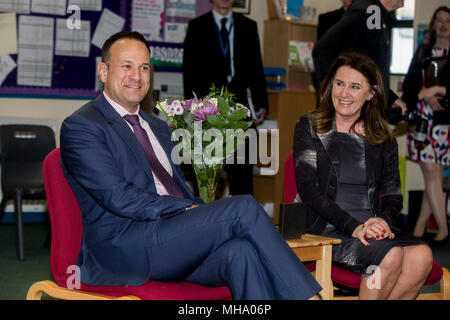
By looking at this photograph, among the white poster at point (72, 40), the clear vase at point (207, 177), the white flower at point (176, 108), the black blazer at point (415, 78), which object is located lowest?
the clear vase at point (207, 177)

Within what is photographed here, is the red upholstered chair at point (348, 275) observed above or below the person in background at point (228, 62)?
below

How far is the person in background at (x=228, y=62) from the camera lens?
4809 millimetres

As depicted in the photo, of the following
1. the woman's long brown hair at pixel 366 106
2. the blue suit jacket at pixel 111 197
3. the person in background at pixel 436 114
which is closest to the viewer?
the blue suit jacket at pixel 111 197

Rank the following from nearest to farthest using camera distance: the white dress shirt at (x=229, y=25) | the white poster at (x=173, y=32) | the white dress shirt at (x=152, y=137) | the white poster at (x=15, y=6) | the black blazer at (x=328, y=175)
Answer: the white dress shirt at (x=152, y=137) → the black blazer at (x=328, y=175) → the white dress shirt at (x=229, y=25) → the white poster at (x=15, y=6) → the white poster at (x=173, y=32)

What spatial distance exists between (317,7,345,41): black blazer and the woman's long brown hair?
110 inches

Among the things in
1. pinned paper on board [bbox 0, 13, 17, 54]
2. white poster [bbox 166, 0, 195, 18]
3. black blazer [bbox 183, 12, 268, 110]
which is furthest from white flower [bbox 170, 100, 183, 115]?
white poster [bbox 166, 0, 195, 18]

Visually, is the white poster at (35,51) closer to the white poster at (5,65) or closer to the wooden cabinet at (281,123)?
the white poster at (5,65)

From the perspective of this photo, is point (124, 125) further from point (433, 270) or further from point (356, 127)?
point (433, 270)

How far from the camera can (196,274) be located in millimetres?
2178

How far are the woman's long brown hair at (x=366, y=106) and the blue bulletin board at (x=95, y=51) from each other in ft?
11.2

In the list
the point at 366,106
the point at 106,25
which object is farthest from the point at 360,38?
the point at 106,25

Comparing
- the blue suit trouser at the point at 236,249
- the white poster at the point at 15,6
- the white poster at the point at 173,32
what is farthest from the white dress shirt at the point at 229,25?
the blue suit trouser at the point at 236,249

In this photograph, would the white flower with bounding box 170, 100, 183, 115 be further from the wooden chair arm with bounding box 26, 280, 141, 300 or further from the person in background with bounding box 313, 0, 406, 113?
the person in background with bounding box 313, 0, 406, 113

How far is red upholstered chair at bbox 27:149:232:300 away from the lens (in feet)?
6.97
